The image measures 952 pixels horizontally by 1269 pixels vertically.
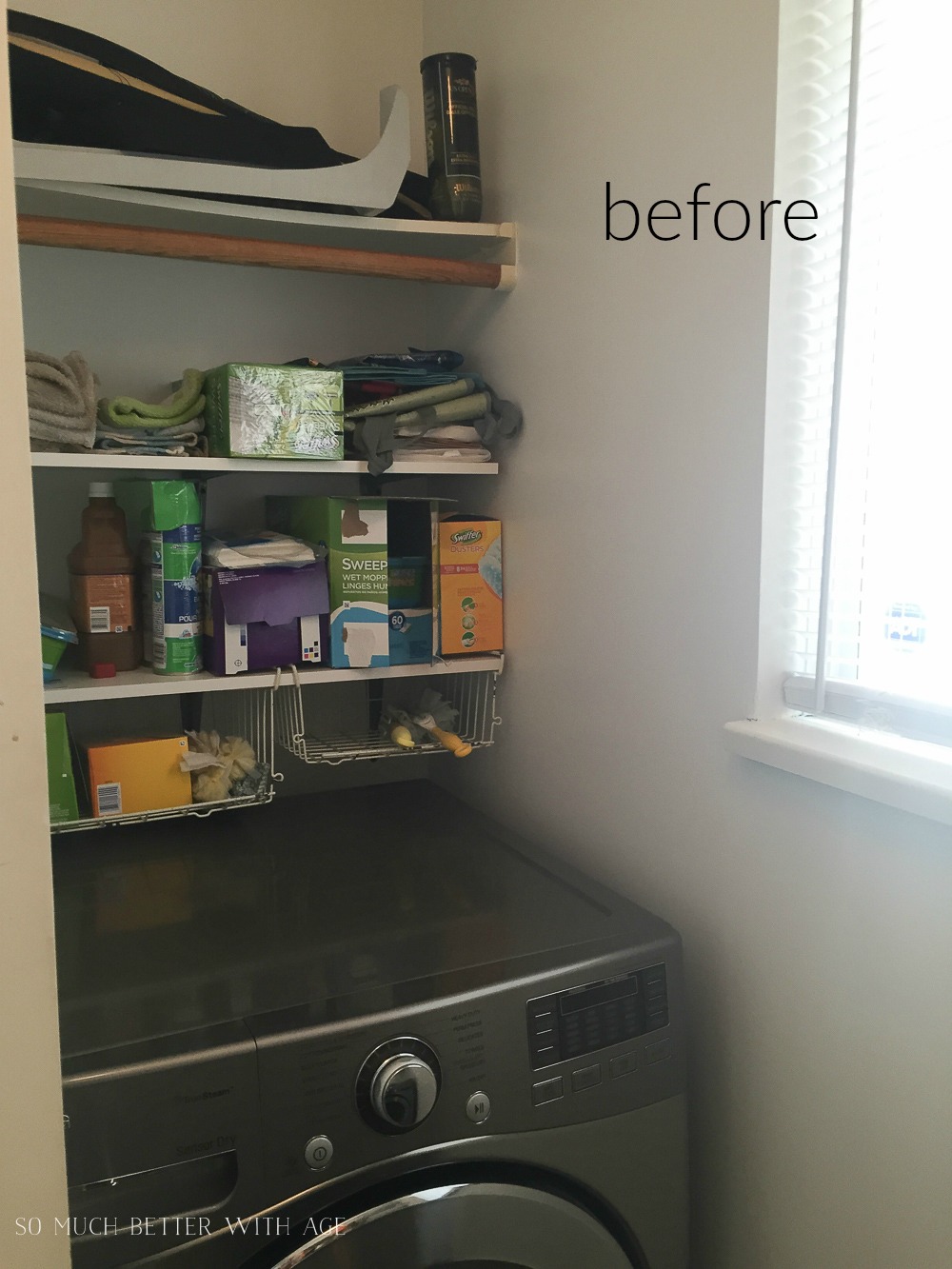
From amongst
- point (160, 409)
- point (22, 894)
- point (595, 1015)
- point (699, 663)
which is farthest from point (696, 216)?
point (22, 894)

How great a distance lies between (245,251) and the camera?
51.8 inches

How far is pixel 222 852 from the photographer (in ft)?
4.55

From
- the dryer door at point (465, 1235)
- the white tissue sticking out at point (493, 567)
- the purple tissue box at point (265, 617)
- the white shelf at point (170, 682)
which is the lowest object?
the dryer door at point (465, 1235)

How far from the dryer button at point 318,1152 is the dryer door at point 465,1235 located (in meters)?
0.05

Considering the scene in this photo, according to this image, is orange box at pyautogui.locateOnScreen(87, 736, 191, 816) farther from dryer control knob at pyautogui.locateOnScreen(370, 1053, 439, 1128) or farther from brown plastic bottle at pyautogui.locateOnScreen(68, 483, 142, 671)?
dryer control knob at pyautogui.locateOnScreen(370, 1053, 439, 1128)

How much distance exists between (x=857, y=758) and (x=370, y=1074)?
54 centimetres

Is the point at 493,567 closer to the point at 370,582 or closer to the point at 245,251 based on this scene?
the point at 370,582

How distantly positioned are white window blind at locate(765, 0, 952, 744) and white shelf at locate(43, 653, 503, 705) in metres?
0.65

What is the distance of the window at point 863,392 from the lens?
0.90 meters

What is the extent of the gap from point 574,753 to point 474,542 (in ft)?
1.22

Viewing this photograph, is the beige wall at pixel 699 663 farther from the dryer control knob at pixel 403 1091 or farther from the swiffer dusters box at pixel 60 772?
the swiffer dusters box at pixel 60 772

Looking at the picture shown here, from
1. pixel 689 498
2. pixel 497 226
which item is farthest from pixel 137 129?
pixel 689 498

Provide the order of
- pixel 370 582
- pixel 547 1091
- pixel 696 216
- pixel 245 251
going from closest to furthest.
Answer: pixel 547 1091 → pixel 696 216 → pixel 245 251 → pixel 370 582

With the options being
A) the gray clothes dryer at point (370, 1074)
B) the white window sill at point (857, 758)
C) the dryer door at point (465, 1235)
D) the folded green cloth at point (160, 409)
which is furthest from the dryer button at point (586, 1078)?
the folded green cloth at point (160, 409)
